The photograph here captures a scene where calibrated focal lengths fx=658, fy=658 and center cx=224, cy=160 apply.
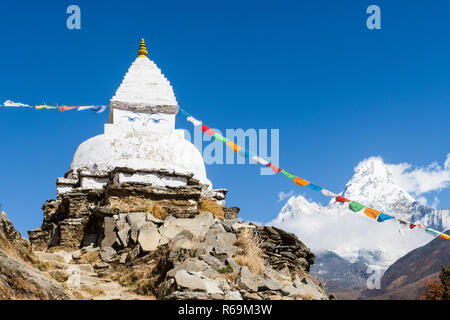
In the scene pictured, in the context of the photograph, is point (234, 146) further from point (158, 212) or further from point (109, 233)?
point (109, 233)

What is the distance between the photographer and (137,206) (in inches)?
809

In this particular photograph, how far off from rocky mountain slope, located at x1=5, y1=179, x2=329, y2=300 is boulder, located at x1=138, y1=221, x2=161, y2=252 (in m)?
0.03

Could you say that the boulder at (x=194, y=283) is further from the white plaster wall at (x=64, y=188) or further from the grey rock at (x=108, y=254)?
the white plaster wall at (x=64, y=188)

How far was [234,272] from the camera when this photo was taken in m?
14.4

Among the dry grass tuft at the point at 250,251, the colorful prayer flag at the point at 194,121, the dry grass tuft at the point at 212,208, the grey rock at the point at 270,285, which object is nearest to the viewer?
the grey rock at the point at 270,285

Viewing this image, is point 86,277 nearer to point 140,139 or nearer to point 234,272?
point 234,272

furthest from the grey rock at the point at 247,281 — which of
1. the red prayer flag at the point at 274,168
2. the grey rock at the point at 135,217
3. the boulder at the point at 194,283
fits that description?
the red prayer flag at the point at 274,168

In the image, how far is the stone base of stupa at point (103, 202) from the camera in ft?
66.5

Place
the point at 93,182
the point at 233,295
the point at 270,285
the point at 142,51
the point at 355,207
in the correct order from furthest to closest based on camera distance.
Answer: the point at 142,51, the point at 93,182, the point at 355,207, the point at 270,285, the point at 233,295

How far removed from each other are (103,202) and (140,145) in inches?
122

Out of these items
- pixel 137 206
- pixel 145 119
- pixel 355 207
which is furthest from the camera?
pixel 145 119

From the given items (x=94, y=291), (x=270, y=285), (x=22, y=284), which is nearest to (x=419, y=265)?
(x=270, y=285)
